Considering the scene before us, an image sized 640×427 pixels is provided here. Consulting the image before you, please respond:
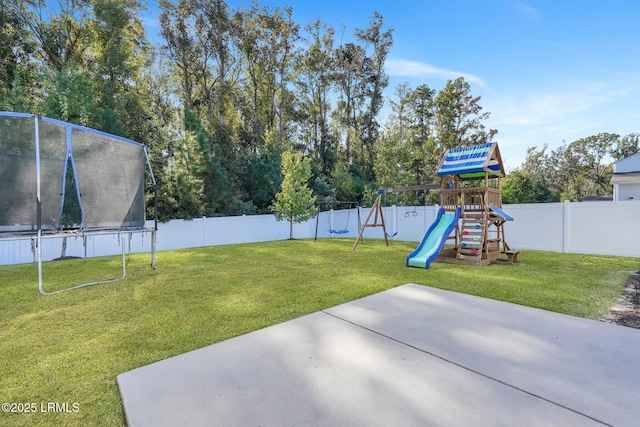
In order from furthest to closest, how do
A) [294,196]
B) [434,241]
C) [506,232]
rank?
[294,196]
[506,232]
[434,241]

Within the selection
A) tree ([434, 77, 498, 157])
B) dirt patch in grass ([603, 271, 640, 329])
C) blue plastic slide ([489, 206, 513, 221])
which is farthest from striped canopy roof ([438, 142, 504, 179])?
tree ([434, 77, 498, 157])

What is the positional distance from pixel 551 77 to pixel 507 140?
7.15m

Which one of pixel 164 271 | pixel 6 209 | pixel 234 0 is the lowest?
pixel 164 271

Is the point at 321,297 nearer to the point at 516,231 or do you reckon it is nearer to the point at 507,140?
the point at 516,231

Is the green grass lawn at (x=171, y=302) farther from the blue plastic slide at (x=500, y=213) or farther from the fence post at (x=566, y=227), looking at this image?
the blue plastic slide at (x=500, y=213)

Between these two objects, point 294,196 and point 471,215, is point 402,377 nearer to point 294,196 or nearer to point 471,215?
point 471,215

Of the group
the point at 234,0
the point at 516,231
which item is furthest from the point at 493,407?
the point at 234,0

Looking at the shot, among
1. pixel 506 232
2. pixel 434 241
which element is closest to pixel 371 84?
pixel 506 232

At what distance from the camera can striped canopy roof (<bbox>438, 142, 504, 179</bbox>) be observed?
620 cm

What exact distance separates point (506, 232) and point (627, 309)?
5450 mm

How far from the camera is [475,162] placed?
631 cm

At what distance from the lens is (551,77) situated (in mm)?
10234

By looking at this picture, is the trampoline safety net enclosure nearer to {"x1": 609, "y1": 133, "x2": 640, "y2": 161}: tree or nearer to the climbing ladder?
the climbing ladder

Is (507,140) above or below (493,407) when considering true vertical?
above
